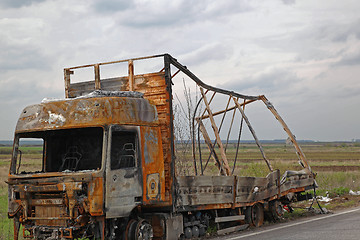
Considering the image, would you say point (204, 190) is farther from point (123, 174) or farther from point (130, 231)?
point (123, 174)

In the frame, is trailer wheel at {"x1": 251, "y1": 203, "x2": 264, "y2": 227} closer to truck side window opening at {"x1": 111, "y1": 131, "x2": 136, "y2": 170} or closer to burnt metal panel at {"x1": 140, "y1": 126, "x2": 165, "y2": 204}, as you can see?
burnt metal panel at {"x1": 140, "y1": 126, "x2": 165, "y2": 204}

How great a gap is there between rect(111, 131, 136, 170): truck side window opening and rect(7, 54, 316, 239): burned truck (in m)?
0.02

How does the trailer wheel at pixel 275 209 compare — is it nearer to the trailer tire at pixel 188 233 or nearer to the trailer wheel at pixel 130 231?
the trailer tire at pixel 188 233

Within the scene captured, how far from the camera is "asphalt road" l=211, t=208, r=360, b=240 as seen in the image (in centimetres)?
1105

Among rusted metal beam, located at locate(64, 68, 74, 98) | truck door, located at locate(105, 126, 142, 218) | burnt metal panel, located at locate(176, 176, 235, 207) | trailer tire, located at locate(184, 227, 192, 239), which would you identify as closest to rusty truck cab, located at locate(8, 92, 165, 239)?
truck door, located at locate(105, 126, 142, 218)

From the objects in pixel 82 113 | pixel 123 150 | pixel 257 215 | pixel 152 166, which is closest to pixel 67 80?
pixel 82 113

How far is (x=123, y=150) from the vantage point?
9.34 meters

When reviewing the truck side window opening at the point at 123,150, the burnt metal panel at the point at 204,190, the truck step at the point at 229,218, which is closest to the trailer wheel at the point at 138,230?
the burnt metal panel at the point at 204,190

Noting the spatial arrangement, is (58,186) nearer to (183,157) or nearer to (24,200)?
(24,200)

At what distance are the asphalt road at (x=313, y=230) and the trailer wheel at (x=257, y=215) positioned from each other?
310 mm

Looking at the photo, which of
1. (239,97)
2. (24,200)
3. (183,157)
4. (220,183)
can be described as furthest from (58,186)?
(239,97)

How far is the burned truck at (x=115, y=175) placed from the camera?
8.59m

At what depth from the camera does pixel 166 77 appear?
10406 mm

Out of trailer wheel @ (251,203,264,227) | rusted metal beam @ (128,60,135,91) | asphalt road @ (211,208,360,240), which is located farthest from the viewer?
trailer wheel @ (251,203,264,227)
